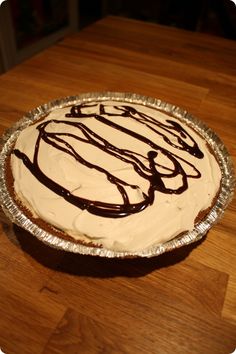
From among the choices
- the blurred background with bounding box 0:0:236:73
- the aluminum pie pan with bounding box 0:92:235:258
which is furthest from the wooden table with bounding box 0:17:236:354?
the blurred background with bounding box 0:0:236:73

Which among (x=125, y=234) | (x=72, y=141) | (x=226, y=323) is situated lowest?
(x=226, y=323)

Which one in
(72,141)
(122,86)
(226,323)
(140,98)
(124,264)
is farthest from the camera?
(122,86)

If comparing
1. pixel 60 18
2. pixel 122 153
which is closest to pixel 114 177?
pixel 122 153

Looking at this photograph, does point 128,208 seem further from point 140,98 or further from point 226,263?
point 140,98

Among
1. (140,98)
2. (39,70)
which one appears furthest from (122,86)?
(39,70)

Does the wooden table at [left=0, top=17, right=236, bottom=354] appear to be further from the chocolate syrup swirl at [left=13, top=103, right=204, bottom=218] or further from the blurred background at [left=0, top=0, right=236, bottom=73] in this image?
the blurred background at [left=0, top=0, right=236, bottom=73]

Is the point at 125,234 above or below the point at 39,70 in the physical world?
below

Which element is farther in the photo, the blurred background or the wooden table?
the blurred background
